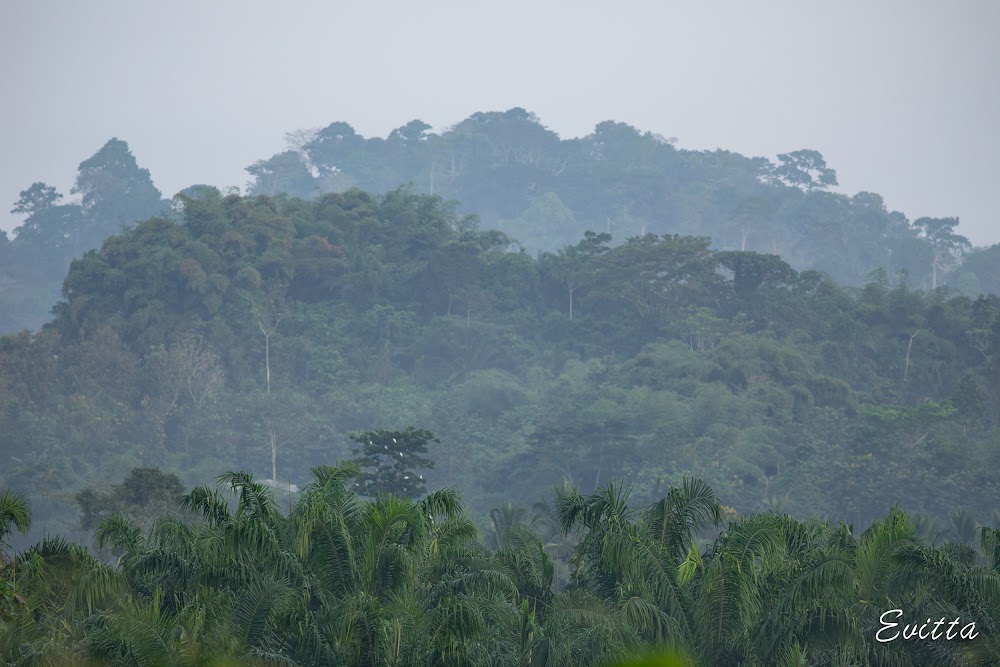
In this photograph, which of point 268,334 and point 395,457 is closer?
point 395,457

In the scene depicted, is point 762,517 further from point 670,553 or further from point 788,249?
point 788,249

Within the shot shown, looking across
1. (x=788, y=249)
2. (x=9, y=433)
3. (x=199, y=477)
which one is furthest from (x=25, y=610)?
(x=788, y=249)

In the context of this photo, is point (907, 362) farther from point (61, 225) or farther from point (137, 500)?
point (61, 225)

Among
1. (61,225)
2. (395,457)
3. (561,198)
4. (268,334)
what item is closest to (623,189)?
A: (561,198)

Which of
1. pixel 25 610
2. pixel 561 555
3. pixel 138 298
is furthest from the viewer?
pixel 138 298

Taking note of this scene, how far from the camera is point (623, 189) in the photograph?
97.9 m

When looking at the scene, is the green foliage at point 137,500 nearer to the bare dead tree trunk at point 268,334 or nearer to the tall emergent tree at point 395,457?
the tall emergent tree at point 395,457

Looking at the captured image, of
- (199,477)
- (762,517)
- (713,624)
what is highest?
(762,517)

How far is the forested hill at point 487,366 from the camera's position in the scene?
1656 inches

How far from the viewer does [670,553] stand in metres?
13.2

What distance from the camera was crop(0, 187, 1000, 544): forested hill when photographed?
42.1m

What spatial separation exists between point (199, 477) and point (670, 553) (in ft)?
110

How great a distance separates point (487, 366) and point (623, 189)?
4593 centimetres

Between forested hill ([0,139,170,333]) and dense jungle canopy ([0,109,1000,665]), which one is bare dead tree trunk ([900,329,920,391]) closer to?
dense jungle canopy ([0,109,1000,665])
